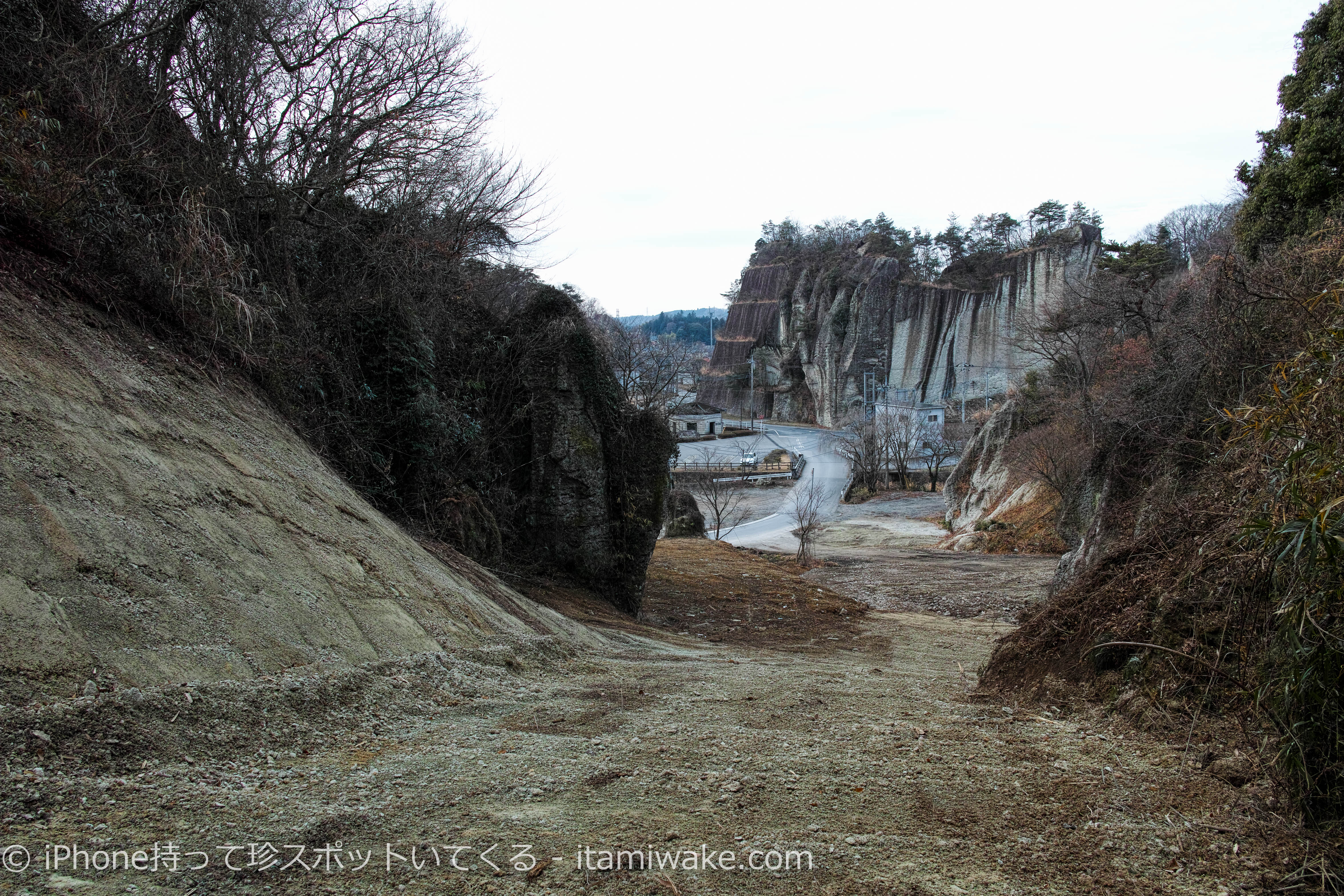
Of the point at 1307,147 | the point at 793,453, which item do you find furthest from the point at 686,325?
the point at 1307,147

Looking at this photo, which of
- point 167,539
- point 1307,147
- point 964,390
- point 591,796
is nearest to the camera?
point 591,796

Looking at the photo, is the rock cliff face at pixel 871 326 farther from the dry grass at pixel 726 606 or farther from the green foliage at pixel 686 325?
the green foliage at pixel 686 325

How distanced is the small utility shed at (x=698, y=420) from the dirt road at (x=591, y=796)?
6696 cm

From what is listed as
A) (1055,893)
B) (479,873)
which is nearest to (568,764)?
(479,873)

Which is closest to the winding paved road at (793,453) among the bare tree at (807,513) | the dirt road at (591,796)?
the bare tree at (807,513)

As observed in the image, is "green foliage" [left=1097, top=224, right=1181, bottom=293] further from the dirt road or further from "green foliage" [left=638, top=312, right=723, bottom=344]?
"green foliage" [left=638, top=312, right=723, bottom=344]

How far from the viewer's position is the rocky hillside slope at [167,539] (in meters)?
3.13

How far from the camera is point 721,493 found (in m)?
47.4

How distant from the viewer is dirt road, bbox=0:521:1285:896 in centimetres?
229

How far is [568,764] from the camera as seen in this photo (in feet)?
10.9

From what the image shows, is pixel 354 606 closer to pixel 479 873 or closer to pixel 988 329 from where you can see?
pixel 479 873

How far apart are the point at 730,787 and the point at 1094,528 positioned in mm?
12554

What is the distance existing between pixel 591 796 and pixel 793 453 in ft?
191

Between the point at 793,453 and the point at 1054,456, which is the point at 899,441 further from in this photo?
the point at 1054,456
